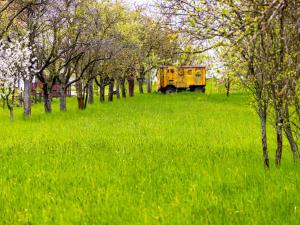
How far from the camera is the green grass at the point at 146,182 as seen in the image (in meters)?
6.18

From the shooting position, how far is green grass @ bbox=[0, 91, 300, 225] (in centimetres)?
618

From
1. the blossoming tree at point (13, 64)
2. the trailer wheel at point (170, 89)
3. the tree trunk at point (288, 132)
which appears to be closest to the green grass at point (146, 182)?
the tree trunk at point (288, 132)

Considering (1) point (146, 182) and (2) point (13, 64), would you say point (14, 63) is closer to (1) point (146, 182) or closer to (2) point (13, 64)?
(2) point (13, 64)

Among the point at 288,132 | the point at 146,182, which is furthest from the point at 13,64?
the point at 288,132

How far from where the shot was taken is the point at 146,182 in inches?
317

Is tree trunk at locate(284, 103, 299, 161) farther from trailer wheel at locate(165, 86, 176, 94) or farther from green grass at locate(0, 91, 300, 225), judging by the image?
trailer wheel at locate(165, 86, 176, 94)

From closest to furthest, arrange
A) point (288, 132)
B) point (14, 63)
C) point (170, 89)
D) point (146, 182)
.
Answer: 1. point (146, 182)
2. point (288, 132)
3. point (14, 63)
4. point (170, 89)

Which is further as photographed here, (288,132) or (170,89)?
(170,89)

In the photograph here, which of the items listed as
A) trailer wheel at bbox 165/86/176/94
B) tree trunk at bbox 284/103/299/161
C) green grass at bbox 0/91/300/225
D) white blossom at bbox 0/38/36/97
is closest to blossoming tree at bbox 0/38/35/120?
white blossom at bbox 0/38/36/97

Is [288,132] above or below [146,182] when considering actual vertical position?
above

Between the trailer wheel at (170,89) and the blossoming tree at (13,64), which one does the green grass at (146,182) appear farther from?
the trailer wheel at (170,89)

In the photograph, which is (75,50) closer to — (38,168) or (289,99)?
(38,168)

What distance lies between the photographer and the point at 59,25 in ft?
87.7

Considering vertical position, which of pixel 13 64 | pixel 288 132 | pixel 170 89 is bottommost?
pixel 288 132
